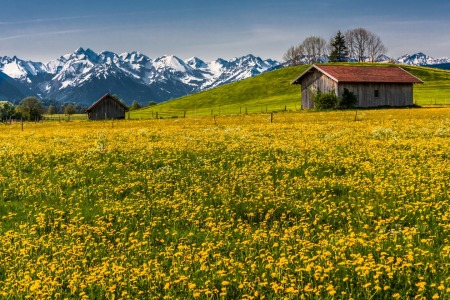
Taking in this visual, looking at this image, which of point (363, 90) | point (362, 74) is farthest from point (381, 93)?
point (362, 74)

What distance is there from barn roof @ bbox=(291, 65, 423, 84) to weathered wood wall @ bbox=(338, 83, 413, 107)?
3.05 feet

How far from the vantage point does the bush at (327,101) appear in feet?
224

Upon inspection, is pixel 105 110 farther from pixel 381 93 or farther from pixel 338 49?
pixel 338 49

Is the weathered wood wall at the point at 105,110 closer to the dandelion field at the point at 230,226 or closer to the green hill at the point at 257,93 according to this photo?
the green hill at the point at 257,93

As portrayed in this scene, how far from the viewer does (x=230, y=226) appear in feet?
30.0

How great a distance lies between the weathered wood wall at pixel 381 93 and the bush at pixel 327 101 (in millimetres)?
2512

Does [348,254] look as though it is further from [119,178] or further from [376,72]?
[376,72]

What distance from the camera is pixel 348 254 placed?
7484 millimetres

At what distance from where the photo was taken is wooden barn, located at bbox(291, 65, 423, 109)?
233 feet

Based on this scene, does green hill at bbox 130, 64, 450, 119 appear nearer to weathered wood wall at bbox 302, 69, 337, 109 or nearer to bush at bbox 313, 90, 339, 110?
weathered wood wall at bbox 302, 69, 337, 109

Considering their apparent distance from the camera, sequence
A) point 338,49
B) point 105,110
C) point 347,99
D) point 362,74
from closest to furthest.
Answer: point 347,99
point 362,74
point 105,110
point 338,49

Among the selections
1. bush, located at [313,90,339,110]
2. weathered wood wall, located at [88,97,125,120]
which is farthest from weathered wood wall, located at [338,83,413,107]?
weathered wood wall, located at [88,97,125,120]

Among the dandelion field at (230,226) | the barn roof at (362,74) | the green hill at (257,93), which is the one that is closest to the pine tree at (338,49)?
the green hill at (257,93)

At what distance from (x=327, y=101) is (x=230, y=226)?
205 feet
